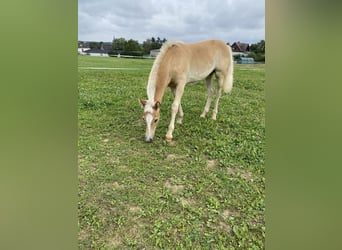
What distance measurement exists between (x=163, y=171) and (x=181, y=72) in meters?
0.74

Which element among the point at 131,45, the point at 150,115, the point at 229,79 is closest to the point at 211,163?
the point at 150,115

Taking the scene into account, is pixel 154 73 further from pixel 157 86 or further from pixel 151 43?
pixel 151 43

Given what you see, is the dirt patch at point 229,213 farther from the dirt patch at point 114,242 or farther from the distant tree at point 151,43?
the distant tree at point 151,43

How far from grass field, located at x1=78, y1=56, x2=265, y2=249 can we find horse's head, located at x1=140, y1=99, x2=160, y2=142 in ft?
0.15

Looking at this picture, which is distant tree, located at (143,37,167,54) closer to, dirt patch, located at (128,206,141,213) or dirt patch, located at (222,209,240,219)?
dirt patch, located at (128,206,141,213)

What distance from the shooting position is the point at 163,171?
1.48 meters

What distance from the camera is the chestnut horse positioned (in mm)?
1601

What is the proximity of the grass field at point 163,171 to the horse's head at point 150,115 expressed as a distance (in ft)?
0.15

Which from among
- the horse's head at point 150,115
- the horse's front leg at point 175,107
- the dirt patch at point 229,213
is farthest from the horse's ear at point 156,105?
the dirt patch at point 229,213

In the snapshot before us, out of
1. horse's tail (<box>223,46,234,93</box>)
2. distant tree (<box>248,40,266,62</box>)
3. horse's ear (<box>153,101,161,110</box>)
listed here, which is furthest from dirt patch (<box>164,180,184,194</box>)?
distant tree (<box>248,40,266,62</box>)

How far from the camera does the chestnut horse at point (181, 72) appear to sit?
5.25 feet

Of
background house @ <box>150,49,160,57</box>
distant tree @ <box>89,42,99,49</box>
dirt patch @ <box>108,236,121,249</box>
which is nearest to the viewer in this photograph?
dirt patch @ <box>108,236,121,249</box>
